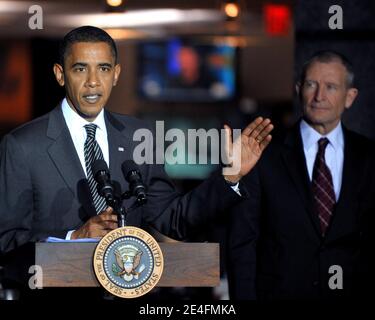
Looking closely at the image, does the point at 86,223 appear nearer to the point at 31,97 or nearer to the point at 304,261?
the point at 304,261

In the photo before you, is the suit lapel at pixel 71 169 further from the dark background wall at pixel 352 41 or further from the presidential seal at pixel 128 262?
the dark background wall at pixel 352 41

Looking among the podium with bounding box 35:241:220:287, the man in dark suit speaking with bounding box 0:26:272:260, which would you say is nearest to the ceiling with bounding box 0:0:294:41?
the man in dark suit speaking with bounding box 0:26:272:260

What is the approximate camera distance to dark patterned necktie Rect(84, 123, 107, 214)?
12.6ft

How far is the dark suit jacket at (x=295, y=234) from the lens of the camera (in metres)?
4.59

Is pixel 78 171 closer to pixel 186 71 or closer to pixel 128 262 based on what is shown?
pixel 128 262

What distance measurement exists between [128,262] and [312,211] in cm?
134

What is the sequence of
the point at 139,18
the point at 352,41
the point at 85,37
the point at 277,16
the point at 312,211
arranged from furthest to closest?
the point at 139,18
the point at 277,16
the point at 352,41
the point at 312,211
the point at 85,37

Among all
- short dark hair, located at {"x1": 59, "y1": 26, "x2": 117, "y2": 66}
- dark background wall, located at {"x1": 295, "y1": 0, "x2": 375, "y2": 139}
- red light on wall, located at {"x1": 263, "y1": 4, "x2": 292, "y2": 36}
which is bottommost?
short dark hair, located at {"x1": 59, "y1": 26, "x2": 117, "y2": 66}

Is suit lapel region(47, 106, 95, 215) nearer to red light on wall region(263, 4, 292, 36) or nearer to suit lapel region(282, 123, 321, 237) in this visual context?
suit lapel region(282, 123, 321, 237)

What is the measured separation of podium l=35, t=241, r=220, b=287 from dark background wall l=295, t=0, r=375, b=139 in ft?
7.25

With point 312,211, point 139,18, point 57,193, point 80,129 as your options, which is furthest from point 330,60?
point 139,18

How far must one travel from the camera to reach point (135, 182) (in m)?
3.49

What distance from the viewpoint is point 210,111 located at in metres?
15.2
